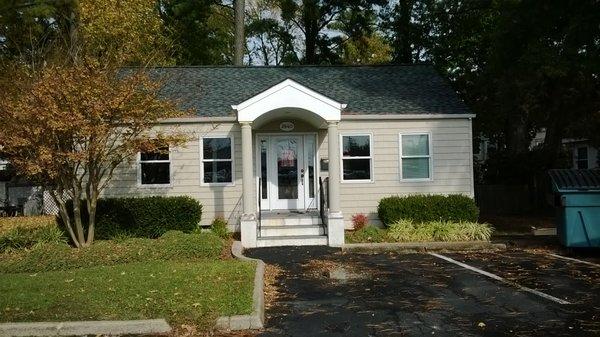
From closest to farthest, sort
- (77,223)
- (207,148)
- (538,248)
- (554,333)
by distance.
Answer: (554,333) < (77,223) < (538,248) < (207,148)

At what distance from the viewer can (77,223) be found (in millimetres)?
11977

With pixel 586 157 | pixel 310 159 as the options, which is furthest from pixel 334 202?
pixel 586 157

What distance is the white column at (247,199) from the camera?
1316 cm

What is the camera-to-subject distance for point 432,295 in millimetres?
7996

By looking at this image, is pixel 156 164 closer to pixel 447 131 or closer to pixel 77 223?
pixel 77 223

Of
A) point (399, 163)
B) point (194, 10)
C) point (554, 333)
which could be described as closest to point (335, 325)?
point (554, 333)

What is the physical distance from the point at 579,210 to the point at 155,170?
10.6 m

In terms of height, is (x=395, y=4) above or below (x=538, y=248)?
above

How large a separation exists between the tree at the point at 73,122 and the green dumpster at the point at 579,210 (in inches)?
339

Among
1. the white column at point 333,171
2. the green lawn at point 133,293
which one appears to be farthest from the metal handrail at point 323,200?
the green lawn at point 133,293

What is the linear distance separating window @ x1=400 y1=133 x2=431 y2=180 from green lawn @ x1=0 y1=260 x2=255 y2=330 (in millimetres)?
7404

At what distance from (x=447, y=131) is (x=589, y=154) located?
20.4 meters

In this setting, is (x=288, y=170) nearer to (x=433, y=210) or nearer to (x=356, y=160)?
(x=356, y=160)

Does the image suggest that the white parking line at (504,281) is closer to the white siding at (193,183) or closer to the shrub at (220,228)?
the shrub at (220,228)
